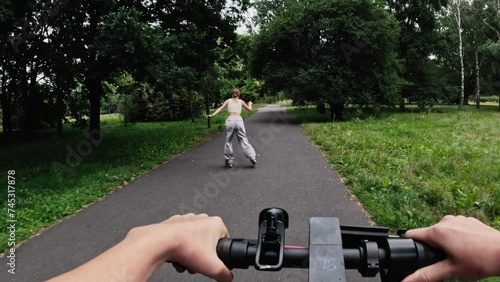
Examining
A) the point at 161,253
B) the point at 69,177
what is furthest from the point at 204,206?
the point at 161,253

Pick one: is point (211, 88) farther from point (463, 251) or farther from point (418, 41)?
point (418, 41)

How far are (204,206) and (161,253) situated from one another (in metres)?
4.98

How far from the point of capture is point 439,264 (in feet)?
2.94

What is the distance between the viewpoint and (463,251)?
0.86 meters

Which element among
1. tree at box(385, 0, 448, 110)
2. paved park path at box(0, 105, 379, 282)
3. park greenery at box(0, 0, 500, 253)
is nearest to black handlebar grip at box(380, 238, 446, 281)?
paved park path at box(0, 105, 379, 282)

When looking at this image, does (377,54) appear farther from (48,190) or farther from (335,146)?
(48,190)

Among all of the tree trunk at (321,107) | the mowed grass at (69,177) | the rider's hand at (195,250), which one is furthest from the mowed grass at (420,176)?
the tree trunk at (321,107)

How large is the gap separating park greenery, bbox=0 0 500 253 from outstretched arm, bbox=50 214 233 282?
13.6ft

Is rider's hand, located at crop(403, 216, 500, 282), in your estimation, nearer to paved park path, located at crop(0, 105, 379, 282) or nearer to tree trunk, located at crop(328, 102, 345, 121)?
paved park path, located at crop(0, 105, 379, 282)

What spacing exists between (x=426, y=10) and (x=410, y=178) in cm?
3204

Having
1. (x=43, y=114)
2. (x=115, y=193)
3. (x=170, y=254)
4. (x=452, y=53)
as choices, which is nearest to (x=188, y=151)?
(x=115, y=193)

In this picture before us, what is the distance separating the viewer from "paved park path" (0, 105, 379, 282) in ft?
12.5

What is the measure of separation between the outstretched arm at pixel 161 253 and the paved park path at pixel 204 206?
2.51m

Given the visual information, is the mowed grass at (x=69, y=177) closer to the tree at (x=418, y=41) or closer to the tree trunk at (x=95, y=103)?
A: the tree trunk at (x=95, y=103)
